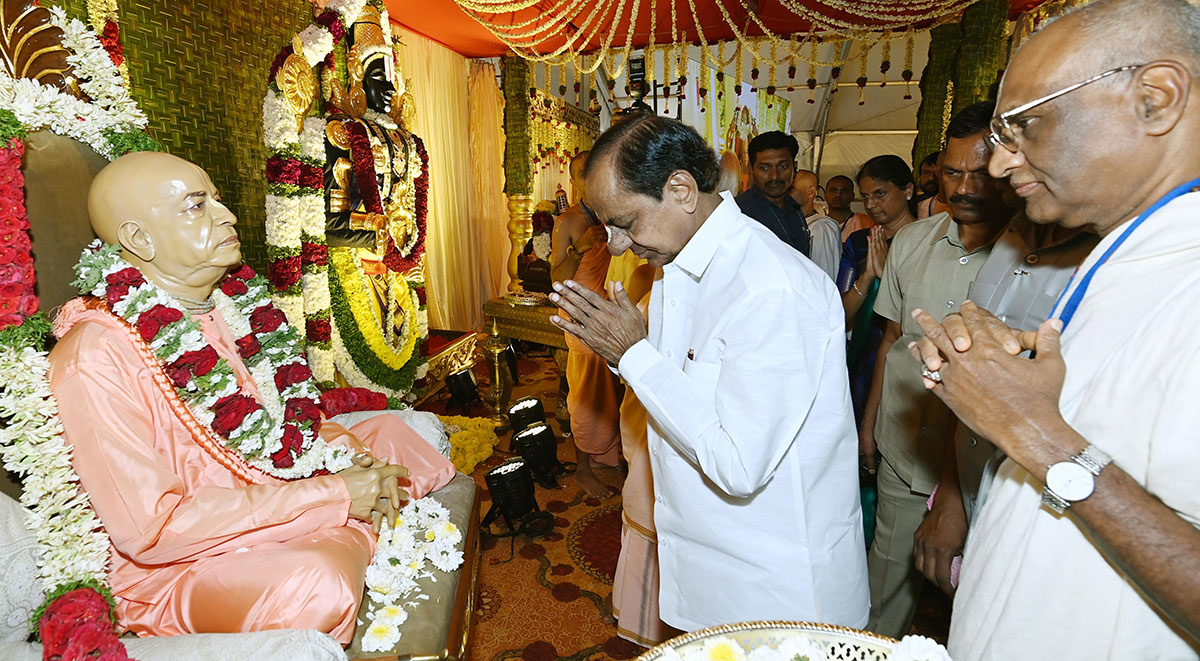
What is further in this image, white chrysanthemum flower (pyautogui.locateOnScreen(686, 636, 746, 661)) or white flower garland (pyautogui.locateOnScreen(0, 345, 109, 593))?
white flower garland (pyautogui.locateOnScreen(0, 345, 109, 593))

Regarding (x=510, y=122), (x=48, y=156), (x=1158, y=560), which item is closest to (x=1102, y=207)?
(x=1158, y=560)

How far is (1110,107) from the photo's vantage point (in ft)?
3.02

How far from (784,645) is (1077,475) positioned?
1.69ft

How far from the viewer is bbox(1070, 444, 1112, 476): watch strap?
831 millimetres

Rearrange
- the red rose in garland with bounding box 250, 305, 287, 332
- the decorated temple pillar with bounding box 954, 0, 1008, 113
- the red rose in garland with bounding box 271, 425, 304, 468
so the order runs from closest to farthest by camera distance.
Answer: the red rose in garland with bounding box 271, 425, 304, 468
the red rose in garland with bounding box 250, 305, 287, 332
the decorated temple pillar with bounding box 954, 0, 1008, 113

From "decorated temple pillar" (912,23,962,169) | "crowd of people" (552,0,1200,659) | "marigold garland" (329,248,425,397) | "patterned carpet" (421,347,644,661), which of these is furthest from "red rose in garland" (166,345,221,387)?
"decorated temple pillar" (912,23,962,169)

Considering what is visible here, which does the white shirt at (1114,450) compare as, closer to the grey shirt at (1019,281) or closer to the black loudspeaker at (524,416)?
the grey shirt at (1019,281)

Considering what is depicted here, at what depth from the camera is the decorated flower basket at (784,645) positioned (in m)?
0.96

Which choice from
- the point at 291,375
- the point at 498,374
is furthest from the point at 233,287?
the point at 498,374

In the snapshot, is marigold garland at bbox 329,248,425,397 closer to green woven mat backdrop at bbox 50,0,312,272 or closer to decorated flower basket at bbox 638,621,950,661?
green woven mat backdrop at bbox 50,0,312,272

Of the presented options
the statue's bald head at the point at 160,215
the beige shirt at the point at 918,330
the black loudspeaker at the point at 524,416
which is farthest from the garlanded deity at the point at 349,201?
the beige shirt at the point at 918,330

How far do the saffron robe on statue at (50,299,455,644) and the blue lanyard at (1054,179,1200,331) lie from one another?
1901 millimetres

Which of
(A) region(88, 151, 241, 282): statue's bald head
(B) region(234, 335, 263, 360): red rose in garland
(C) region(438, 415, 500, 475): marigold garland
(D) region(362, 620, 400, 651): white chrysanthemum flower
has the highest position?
(A) region(88, 151, 241, 282): statue's bald head

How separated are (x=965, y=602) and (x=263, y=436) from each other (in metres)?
2.13
